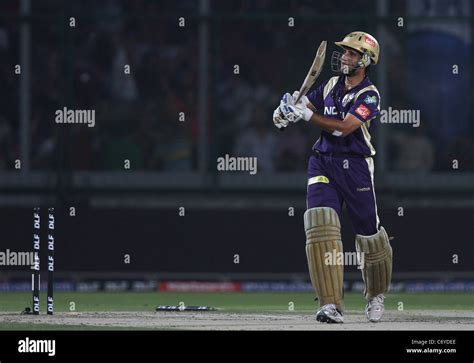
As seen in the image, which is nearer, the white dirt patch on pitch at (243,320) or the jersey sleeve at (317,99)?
the white dirt patch on pitch at (243,320)

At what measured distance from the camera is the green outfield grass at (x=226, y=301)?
16.8 m

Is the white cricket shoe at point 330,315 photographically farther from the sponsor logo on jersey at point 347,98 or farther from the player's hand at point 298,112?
the sponsor logo on jersey at point 347,98

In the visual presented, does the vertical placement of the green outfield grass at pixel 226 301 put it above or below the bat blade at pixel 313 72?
below

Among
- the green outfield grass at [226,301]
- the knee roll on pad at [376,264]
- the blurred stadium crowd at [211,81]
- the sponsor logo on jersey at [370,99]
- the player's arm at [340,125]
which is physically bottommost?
the green outfield grass at [226,301]

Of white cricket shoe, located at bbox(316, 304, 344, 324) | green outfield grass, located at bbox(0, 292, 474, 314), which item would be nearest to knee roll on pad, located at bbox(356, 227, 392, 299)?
white cricket shoe, located at bbox(316, 304, 344, 324)

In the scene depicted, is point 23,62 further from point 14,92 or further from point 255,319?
point 255,319

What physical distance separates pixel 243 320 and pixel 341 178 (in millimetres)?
1616

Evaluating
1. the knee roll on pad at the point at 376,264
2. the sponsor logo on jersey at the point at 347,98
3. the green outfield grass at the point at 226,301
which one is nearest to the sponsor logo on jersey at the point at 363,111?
the sponsor logo on jersey at the point at 347,98

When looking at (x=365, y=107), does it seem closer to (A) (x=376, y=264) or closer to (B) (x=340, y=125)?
(B) (x=340, y=125)

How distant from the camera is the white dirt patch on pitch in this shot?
13.3 metres

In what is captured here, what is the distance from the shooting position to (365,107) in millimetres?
13805

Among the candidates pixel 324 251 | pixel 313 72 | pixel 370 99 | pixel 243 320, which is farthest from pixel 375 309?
pixel 313 72

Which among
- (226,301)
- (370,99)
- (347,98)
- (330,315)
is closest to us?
(330,315)

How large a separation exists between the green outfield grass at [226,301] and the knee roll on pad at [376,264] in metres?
1.86
